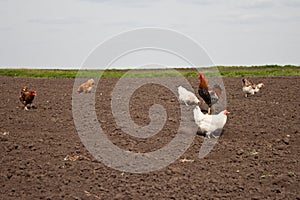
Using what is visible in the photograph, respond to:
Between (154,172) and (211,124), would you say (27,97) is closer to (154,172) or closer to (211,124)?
(211,124)

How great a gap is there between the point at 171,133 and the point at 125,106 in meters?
3.34

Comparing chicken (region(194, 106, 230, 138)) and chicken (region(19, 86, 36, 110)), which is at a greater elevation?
A: chicken (region(194, 106, 230, 138))

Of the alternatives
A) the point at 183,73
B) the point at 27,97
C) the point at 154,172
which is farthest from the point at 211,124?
the point at 183,73

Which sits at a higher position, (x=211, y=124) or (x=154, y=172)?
(x=211, y=124)

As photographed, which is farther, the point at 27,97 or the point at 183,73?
the point at 183,73

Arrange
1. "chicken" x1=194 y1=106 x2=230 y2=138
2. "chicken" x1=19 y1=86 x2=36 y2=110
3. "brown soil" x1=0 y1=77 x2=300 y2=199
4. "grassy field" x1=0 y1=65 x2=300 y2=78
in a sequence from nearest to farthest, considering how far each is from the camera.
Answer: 1. "brown soil" x1=0 y1=77 x2=300 y2=199
2. "chicken" x1=194 y1=106 x2=230 y2=138
3. "chicken" x1=19 y1=86 x2=36 y2=110
4. "grassy field" x1=0 y1=65 x2=300 y2=78

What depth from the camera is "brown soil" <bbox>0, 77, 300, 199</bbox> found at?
5.47 metres

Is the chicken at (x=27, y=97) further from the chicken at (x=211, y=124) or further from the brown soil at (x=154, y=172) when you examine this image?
the chicken at (x=211, y=124)

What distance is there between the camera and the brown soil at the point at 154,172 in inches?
215

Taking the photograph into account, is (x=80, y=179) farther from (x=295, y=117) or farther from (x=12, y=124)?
(x=295, y=117)

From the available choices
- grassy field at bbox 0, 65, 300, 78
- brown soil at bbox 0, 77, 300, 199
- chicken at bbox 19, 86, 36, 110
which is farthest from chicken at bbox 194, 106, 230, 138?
grassy field at bbox 0, 65, 300, 78

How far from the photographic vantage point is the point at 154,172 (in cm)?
617

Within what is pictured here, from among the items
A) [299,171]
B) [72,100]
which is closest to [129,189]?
[299,171]

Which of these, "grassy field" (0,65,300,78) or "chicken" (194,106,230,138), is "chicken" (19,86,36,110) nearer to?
"chicken" (194,106,230,138)
